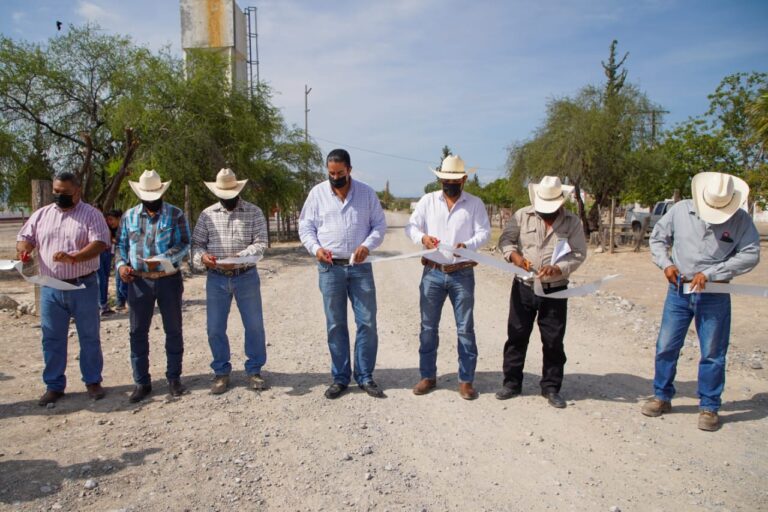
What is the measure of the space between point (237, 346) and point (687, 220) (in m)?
5.18

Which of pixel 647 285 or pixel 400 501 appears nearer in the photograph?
pixel 400 501

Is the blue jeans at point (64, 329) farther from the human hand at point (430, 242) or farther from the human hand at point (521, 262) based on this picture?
the human hand at point (521, 262)

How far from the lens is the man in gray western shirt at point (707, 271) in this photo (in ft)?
13.9

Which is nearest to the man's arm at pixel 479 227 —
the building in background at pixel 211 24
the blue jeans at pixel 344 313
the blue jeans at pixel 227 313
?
the blue jeans at pixel 344 313

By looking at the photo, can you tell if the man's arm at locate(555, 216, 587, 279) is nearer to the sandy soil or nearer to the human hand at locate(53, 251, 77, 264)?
the sandy soil

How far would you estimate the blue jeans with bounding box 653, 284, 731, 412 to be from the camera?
429cm

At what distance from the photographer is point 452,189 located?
191 inches

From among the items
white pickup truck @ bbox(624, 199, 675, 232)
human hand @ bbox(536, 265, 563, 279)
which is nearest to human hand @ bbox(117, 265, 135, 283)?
human hand @ bbox(536, 265, 563, 279)

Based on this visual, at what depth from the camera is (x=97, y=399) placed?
4875 millimetres

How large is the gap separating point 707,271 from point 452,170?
Answer: 7.57 feet

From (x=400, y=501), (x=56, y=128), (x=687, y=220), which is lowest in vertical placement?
(x=400, y=501)

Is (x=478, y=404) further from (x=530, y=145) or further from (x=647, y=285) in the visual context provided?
(x=530, y=145)

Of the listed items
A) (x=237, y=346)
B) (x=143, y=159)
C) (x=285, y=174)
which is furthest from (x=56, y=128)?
(x=237, y=346)

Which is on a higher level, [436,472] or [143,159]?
[143,159]
